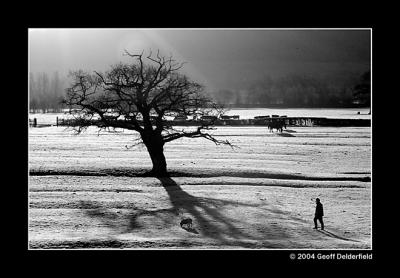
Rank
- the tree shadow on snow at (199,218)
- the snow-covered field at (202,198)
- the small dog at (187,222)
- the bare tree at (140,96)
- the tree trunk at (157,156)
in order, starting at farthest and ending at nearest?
the tree trunk at (157,156) < the bare tree at (140,96) < the small dog at (187,222) < the tree shadow on snow at (199,218) < the snow-covered field at (202,198)

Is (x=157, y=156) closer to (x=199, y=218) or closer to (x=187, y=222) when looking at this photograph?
(x=199, y=218)

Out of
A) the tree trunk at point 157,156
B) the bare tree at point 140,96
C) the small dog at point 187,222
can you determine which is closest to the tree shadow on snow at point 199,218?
the small dog at point 187,222

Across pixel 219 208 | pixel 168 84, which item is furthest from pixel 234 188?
pixel 168 84

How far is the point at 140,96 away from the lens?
78.0 ft

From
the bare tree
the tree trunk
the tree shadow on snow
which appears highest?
the bare tree

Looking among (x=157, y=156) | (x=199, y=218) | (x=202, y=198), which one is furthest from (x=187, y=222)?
(x=157, y=156)

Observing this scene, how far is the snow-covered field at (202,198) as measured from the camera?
13.7 metres

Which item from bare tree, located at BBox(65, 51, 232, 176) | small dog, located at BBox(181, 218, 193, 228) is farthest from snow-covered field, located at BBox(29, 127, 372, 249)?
bare tree, located at BBox(65, 51, 232, 176)

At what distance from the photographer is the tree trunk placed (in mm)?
24203

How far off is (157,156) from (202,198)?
650 centimetres

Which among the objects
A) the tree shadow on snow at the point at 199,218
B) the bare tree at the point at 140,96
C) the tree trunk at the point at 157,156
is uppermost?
the bare tree at the point at 140,96

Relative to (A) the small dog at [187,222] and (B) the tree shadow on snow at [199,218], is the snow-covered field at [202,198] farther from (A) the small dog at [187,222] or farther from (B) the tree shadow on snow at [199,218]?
(A) the small dog at [187,222]

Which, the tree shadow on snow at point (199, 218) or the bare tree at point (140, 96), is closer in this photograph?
the tree shadow on snow at point (199, 218)

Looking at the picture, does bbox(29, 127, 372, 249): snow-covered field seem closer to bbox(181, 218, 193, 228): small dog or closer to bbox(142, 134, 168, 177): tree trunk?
bbox(181, 218, 193, 228): small dog
